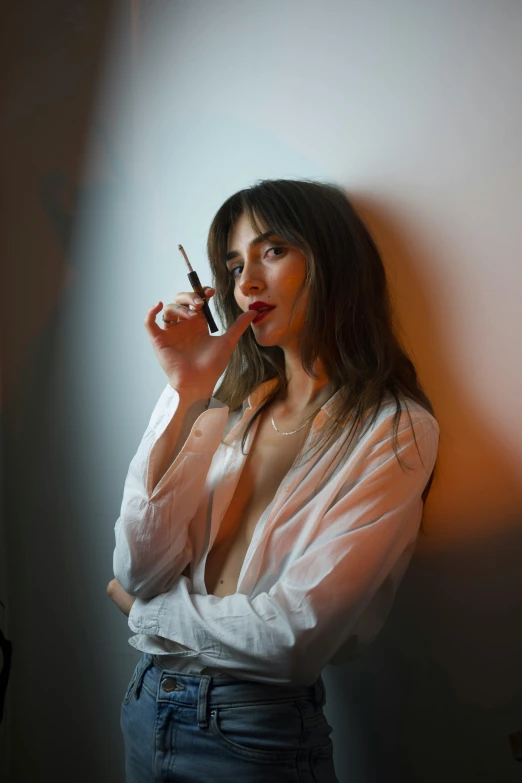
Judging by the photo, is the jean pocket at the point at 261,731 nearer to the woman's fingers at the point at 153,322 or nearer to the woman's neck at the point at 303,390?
the woman's neck at the point at 303,390

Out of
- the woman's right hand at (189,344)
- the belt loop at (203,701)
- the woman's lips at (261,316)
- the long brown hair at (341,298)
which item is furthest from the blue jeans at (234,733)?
the woman's lips at (261,316)

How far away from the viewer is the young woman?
39.6 inches

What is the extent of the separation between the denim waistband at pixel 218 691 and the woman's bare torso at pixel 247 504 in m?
0.14

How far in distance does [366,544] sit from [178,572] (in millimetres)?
354

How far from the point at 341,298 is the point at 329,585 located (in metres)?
0.49

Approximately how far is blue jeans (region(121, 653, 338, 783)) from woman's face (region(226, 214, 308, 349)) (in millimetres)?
582

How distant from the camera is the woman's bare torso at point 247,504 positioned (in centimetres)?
117

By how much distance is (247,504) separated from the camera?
1.22m

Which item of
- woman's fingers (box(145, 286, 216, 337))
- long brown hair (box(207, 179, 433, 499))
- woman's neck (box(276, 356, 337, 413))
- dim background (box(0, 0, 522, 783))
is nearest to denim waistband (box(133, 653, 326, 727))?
dim background (box(0, 0, 522, 783))

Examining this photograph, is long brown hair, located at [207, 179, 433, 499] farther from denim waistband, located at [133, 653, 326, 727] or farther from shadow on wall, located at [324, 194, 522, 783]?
denim waistband, located at [133, 653, 326, 727]

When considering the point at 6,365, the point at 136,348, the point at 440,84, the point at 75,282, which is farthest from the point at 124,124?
the point at 440,84

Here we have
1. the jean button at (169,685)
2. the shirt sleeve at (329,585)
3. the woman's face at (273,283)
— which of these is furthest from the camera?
the woman's face at (273,283)

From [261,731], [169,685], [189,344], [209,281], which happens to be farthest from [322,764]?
[209,281]

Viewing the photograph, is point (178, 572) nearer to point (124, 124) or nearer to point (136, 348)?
point (136, 348)
